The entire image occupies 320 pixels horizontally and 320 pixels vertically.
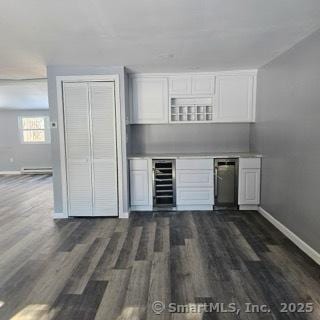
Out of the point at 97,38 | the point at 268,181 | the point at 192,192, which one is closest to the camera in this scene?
the point at 97,38

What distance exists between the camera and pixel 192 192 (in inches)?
175

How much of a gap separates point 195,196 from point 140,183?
3.11ft

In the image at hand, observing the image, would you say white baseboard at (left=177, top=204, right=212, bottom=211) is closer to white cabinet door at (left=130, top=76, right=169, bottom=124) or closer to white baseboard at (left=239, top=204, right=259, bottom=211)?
white baseboard at (left=239, top=204, right=259, bottom=211)

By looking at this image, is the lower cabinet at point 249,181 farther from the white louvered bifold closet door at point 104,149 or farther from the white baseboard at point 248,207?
the white louvered bifold closet door at point 104,149

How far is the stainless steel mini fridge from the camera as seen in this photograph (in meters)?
4.40

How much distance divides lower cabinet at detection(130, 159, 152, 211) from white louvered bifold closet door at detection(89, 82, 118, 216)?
0.36m

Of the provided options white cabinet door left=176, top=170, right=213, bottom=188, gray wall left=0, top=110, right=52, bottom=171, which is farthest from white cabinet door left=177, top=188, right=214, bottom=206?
gray wall left=0, top=110, right=52, bottom=171

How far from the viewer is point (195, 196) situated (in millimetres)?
4461

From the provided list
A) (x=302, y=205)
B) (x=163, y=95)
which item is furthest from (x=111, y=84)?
(x=302, y=205)

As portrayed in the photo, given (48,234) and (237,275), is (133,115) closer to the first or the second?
(48,234)

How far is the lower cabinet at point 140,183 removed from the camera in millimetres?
4398

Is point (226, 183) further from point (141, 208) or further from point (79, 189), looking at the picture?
point (79, 189)

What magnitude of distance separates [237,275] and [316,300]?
2.10 ft

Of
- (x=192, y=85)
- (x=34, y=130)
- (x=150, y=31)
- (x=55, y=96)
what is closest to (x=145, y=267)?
(x=150, y=31)
